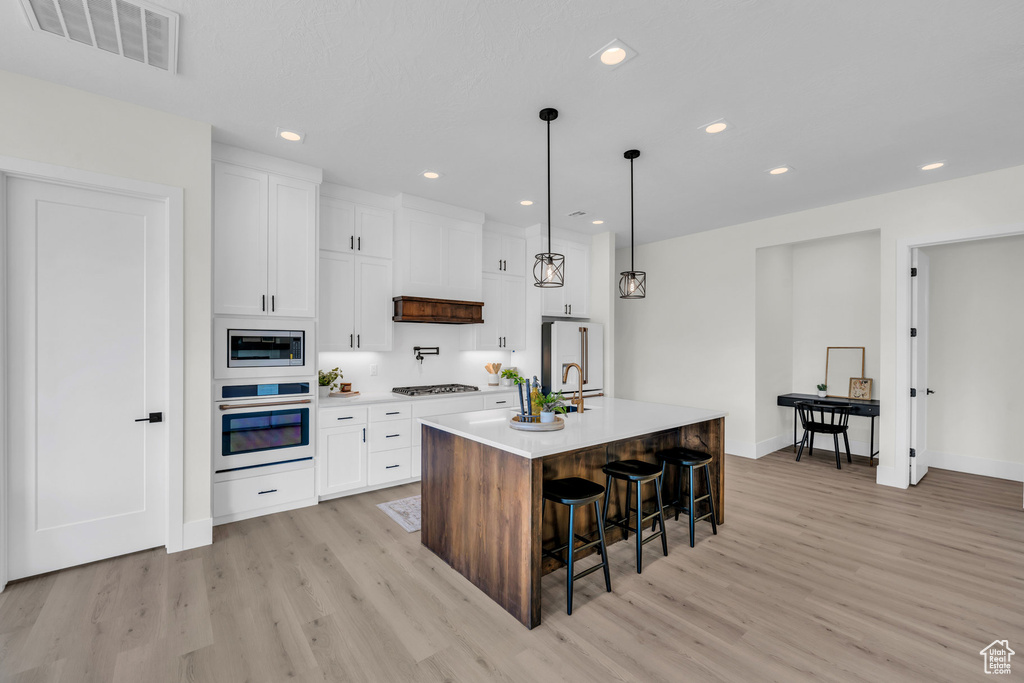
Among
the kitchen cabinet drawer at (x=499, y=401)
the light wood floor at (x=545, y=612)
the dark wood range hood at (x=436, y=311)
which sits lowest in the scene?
the light wood floor at (x=545, y=612)

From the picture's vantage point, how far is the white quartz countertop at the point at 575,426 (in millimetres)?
2332

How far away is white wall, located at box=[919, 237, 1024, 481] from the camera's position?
466cm

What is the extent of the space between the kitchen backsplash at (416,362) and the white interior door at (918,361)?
380 centimetres

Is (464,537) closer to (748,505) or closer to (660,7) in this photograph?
(748,505)

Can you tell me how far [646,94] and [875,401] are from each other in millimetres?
4792

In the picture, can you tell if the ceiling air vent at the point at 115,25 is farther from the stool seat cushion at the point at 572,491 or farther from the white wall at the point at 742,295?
the white wall at the point at 742,295

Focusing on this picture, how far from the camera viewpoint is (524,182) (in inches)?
166

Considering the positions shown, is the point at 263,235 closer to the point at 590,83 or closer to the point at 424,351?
the point at 424,351

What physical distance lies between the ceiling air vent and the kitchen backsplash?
2.70 metres

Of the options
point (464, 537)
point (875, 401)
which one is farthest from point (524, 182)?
point (875, 401)

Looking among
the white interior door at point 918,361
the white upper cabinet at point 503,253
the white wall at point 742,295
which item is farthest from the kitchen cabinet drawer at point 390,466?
the white interior door at point 918,361

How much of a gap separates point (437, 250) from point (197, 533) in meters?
3.18

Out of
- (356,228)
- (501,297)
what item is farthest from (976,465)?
(356,228)

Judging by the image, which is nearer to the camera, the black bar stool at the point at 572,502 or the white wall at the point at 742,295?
the black bar stool at the point at 572,502
